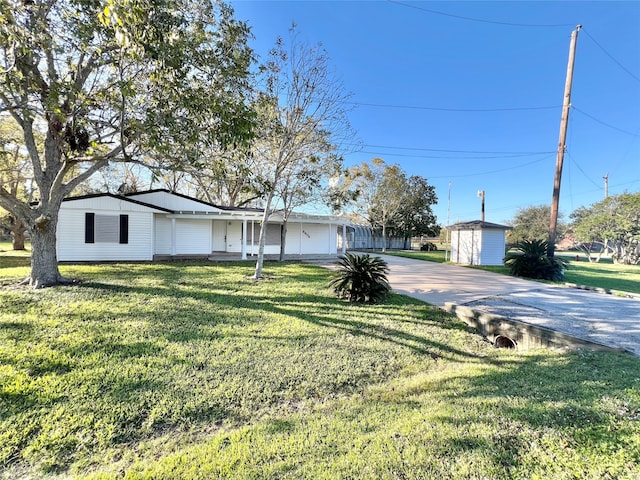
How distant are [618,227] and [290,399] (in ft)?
96.2

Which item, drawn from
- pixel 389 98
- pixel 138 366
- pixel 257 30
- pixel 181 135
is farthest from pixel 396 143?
pixel 138 366

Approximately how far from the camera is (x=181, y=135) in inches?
229

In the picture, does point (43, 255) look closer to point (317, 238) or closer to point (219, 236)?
point (219, 236)

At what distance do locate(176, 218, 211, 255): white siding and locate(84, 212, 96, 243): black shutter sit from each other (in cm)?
339

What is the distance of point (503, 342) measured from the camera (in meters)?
5.51

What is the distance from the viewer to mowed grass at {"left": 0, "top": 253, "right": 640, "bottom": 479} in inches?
87.1

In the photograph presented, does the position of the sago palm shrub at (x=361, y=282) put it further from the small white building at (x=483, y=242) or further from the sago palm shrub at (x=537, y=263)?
the small white building at (x=483, y=242)

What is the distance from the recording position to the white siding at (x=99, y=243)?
1168cm

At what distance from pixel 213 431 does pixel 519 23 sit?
52.4 ft

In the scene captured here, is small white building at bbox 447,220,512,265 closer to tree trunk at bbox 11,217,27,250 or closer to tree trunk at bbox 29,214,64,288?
tree trunk at bbox 29,214,64,288

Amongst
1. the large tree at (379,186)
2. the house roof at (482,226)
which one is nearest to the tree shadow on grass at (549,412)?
the house roof at (482,226)

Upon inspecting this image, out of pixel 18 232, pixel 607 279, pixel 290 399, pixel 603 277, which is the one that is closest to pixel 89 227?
pixel 18 232

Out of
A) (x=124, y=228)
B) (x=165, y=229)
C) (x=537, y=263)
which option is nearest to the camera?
(x=537, y=263)

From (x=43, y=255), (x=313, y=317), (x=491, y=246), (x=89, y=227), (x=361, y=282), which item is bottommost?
(x=313, y=317)
